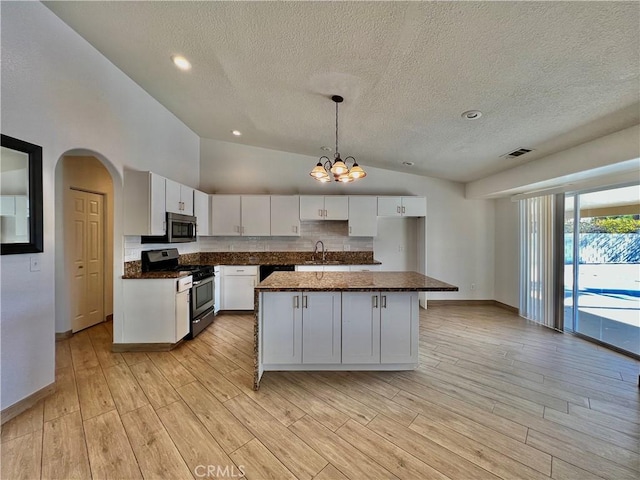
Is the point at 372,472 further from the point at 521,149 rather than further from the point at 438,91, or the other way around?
the point at 521,149

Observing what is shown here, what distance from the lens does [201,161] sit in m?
4.96

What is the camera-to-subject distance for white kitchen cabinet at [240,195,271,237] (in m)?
4.66

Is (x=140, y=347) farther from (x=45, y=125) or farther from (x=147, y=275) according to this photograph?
(x=45, y=125)

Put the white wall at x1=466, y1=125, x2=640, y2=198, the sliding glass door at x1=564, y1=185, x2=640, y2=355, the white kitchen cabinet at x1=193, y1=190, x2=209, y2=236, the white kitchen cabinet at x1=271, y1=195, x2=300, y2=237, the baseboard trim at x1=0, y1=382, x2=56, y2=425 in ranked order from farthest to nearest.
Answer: the white kitchen cabinet at x1=271, y1=195, x2=300, y2=237
the white kitchen cabinet at x1=193, y1=190, x2=209, y2=236
the sliding glass door at x1=564, y1=185, x2=640, y2=355
the white wall at x1=466, y1=125, x2=640, y2=198
the baseboard trim at x1=0, y1=382, x2=56, y2=425

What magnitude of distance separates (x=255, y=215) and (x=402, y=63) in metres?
3.40

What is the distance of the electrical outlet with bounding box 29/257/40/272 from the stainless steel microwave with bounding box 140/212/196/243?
1.24 m

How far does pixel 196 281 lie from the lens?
354cm

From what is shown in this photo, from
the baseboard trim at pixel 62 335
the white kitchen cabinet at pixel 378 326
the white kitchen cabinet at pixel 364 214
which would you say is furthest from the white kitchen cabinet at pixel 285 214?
the baseboard trim at pixel 62 335

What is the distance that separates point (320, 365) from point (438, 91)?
111 inches

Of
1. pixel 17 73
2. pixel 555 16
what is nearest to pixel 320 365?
pixel 555 16

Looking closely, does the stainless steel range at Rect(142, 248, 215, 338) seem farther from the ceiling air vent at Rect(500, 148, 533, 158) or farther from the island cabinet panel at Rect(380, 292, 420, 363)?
the ceiling air vent at Rect(500, 148, 533, 158)

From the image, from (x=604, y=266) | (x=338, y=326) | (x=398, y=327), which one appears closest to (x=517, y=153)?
(x=604, y=266)

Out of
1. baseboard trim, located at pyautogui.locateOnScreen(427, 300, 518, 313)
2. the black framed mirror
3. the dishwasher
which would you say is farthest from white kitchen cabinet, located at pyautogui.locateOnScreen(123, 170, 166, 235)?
baseboard trim, located at pyautogui.locateOnScreen(427, 300, 518, 313)

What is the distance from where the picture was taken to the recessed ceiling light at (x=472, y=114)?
2463 mm
